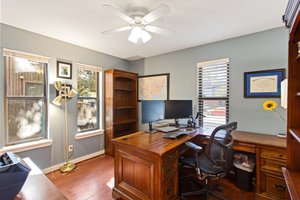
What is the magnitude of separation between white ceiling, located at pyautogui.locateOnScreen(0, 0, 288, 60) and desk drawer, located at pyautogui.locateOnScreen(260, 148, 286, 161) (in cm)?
179

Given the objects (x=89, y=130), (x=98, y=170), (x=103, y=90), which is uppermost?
(x=103, y=90)

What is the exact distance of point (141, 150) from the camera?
1.67 meters

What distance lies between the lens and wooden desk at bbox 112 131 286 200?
159 cm

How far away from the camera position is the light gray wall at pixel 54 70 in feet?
7.55

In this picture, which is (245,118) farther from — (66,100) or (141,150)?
(66,100)

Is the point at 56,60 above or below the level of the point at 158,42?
below

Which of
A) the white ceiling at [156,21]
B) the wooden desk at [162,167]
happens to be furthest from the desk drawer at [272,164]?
the white ceiling at [156,21]

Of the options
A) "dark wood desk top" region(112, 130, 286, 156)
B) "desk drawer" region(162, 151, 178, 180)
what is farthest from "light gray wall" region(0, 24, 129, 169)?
"desk drawer" region(162, 151, 178, 180)

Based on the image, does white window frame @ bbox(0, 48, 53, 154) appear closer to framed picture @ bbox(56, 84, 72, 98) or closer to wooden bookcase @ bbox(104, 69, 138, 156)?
framed picture @ bbox(56, 84, 72, 98)

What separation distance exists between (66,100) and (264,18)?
3564mm

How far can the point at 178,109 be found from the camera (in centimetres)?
280

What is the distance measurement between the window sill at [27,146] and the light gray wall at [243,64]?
2764 mm

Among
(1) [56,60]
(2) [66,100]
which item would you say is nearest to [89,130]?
(2) [66,100]

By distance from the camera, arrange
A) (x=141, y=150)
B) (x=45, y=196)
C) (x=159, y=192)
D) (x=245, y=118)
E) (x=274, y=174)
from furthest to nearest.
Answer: (x=245, y=118) → (x=274, y=174) → (x=141, y=150) → (x=159, y=192) → (x=45, y=196)
